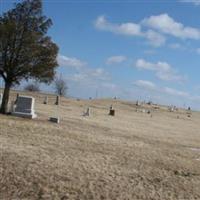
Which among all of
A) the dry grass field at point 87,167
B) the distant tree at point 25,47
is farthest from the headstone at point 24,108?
the dry grass field at point 87,167

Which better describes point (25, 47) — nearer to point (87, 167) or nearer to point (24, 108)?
point (24, 108)

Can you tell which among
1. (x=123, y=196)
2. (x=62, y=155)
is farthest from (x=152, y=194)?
(x=62, y=155)

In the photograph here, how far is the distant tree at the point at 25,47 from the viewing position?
1208 inches

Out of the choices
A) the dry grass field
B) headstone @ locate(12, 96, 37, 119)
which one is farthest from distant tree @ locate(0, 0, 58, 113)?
the dry grass field

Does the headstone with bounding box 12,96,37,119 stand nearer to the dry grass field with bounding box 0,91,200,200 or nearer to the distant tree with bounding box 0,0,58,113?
the distant tree with bounding box 0,0,58,113

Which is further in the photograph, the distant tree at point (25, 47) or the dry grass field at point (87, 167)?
the distant tree at point (25, 47)

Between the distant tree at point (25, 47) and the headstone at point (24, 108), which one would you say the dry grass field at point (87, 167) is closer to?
the headstone at point (24, 108)

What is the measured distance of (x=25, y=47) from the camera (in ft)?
101

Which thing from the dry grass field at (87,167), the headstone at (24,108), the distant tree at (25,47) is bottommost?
the dry grass field at (87,167)

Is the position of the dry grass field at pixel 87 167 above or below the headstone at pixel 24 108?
below

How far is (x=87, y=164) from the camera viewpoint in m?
16.6

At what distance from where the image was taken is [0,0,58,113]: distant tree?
30.7 metres

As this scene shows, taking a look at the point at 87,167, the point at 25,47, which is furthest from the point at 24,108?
the point at 87,167

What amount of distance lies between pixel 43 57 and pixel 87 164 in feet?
52.1
